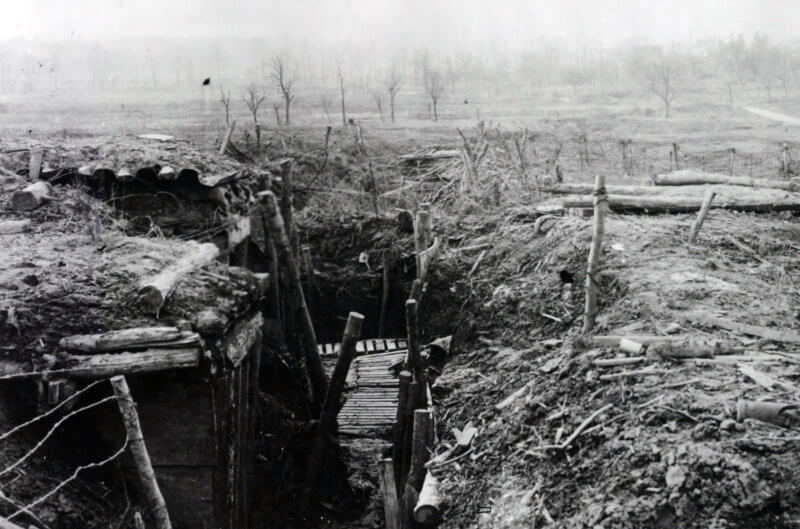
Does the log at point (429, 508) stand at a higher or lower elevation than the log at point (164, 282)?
lower

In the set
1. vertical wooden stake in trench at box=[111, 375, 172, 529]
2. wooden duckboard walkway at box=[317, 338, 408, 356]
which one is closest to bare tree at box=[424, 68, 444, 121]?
wooden duckboard walkway at box=[317, 338, 408, 356]

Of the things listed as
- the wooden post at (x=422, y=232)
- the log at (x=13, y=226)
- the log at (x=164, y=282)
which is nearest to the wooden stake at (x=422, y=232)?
the wooden post at (x=422, y=232)

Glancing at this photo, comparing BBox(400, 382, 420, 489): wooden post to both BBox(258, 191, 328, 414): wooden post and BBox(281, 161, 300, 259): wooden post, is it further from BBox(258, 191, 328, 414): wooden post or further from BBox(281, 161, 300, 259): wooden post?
BBox(281, 161, 300, 259): wooden post

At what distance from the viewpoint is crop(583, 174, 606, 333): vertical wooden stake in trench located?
5.92 meters

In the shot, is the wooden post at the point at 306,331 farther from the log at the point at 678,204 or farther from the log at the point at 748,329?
Answer: the log at the point at 748,329

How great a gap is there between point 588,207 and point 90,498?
8.02m

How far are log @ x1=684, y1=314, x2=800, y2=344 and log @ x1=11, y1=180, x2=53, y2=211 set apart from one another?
9.18 m

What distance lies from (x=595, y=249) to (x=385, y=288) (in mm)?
6361

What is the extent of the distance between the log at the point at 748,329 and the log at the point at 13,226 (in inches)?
334

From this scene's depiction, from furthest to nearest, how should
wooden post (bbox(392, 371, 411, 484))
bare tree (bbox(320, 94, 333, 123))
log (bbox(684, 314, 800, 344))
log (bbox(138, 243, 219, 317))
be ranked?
bare tree (bbox(320, 94, 333, 123)), wooden post (bbox(392, 371, 411, 484)), log (bbox(138, 243, 219, 317)), log (bbox(684, 314, 800, 344))

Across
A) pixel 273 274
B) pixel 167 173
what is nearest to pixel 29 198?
pixel 167 173

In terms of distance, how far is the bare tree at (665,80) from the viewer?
3462 cm

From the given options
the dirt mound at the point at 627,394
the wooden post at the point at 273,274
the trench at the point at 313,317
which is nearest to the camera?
the dirt mound at the point at 627,394

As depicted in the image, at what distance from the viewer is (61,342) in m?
5.31
